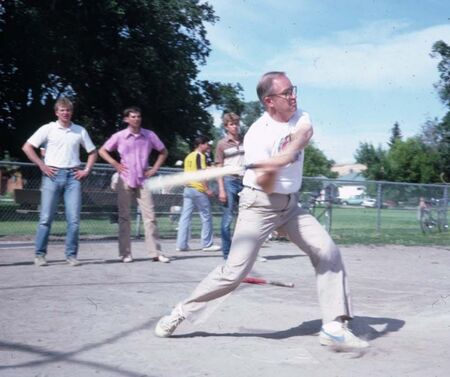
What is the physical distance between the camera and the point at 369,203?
1909cm

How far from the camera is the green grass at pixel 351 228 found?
1230 centimetres

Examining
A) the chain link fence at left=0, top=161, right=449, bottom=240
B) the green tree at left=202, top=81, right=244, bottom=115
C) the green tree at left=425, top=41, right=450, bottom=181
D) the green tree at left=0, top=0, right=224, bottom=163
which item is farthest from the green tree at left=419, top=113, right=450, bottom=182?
the chain link fence at left=0, top=161, right=449, bottom=240

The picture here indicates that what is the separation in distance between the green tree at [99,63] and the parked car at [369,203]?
13768 millimetres

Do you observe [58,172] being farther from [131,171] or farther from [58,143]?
[131,171]

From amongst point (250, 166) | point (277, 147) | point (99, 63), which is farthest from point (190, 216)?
point (99, 63)

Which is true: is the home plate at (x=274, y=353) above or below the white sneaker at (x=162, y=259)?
below

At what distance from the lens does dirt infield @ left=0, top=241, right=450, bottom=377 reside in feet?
13.6

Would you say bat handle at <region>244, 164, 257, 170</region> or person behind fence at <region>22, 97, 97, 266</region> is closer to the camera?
bat handle at <region>244, 164, 257, 170</region>

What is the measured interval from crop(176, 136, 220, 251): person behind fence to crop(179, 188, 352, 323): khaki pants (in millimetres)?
5993

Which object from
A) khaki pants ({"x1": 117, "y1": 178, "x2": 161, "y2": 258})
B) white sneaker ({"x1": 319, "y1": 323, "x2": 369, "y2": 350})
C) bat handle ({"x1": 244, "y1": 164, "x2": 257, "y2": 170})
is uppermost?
bat handle ({"x1": 244, "y1": 164, "x2": 257, "y2": 170})

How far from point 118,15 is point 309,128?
83.4 ft

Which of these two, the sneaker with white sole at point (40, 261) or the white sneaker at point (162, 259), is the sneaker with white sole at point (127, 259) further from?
the sneaker with white sole at point (40, 261)

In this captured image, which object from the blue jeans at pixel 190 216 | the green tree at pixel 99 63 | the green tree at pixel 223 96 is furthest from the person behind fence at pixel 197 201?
the green tree at pixel 223 96

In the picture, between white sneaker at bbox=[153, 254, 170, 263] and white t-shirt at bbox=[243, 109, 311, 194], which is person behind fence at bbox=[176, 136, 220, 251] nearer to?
white sneaker at bbox=[153, 254, 170, 263]
